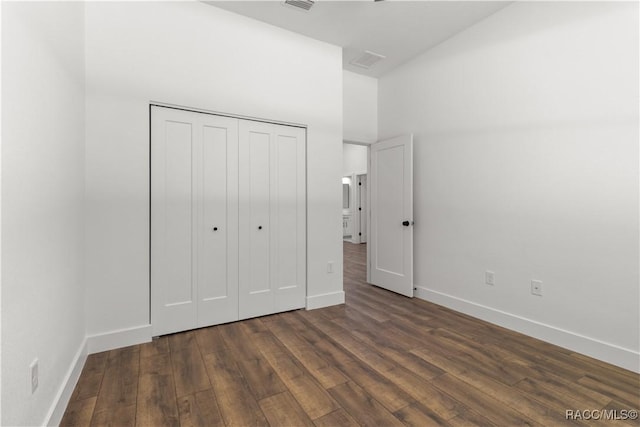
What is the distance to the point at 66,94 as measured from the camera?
1.92m

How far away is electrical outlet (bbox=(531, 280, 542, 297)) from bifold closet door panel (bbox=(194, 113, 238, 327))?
282 cm

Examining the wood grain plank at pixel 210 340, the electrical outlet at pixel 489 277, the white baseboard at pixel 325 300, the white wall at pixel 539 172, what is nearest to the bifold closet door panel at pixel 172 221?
the wood grain plank at pixel 210 340

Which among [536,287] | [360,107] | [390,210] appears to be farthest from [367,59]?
[536,287]

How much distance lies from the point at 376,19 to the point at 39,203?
324 cm

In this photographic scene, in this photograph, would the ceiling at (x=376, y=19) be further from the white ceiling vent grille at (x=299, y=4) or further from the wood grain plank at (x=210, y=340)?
the wood grain plank at (x=210, y=340)

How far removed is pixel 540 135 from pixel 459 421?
8.01 feet

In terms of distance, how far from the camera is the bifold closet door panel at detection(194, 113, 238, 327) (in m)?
2.84

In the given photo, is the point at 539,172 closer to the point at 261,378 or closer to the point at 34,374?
the point at 261,378

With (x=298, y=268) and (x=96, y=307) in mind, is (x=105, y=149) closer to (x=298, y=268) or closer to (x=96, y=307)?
(x=96, y=307)

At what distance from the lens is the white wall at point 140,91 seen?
2404mm

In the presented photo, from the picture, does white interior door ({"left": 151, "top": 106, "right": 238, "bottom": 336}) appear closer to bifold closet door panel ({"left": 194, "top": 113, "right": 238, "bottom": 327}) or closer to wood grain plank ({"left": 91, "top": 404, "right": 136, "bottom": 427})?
bifold closet door panel ({"left": 194, "top": 113, "right": 238, "bottom": 327})

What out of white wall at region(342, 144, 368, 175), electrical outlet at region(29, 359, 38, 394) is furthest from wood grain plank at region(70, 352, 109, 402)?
white wall at region(342, 144, 368, 175)

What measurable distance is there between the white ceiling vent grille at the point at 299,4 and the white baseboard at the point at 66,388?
337 cm

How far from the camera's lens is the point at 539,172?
8.84ft
